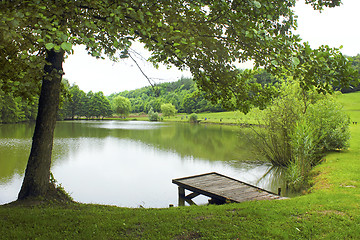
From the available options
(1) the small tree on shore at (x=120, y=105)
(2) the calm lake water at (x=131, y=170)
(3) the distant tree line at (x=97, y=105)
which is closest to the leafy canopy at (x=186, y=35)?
(2) the calm lake water at (x=131, y=170)

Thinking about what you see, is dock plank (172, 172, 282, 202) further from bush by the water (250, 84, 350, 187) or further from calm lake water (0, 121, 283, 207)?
bush by the water (250, 84, 350, 187)

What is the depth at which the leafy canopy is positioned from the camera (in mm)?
3746

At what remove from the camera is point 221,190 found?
8.76 meters

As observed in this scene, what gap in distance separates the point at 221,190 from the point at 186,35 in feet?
19.3

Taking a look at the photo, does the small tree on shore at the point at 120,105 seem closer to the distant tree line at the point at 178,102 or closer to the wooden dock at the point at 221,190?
the distant tree line at the point at 178,102

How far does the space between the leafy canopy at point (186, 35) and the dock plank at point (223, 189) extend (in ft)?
10.6

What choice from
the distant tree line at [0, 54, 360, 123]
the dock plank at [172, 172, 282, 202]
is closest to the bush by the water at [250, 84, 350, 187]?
the dock plank at [172, 172, 282, 202]

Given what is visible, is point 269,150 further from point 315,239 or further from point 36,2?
point 36,2

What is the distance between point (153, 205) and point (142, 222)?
440cm

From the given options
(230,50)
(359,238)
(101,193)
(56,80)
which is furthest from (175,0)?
(101,193)

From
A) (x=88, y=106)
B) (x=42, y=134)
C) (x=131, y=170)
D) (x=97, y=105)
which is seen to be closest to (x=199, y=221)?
(x=42, y=134)

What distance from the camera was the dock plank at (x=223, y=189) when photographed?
8.06 meters

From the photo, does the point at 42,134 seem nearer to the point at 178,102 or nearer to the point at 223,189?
the point at 223,189

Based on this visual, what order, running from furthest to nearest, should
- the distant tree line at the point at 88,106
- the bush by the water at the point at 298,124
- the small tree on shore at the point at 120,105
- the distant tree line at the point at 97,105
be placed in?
the small tree on shore at the point at 120,105, the distant tree line at the point at 88,106, the distant tree line at the point at 97,105, the bush by the water at the point at 298,124
